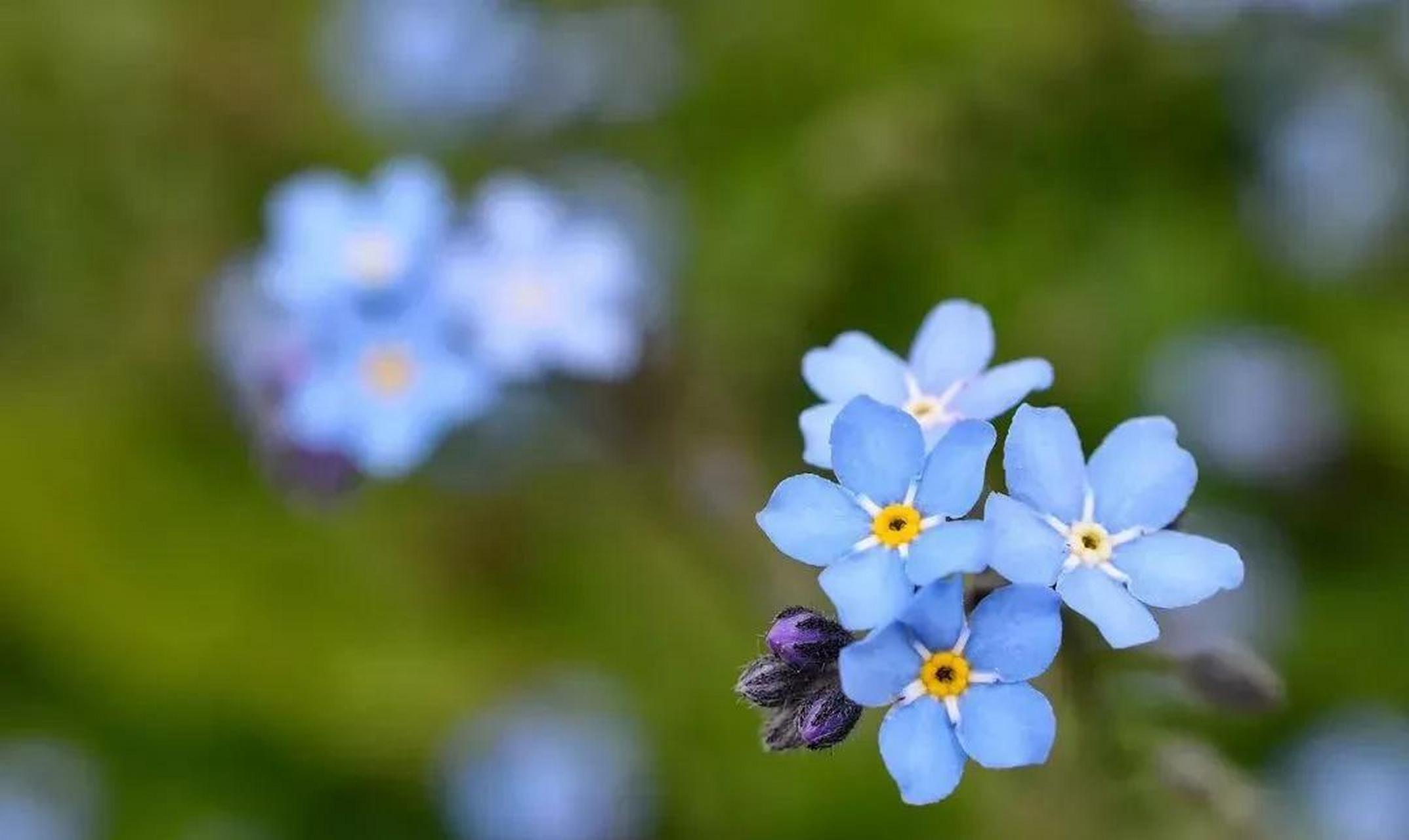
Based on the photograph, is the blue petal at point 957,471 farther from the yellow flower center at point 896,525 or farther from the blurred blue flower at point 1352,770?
the blurred blue flower at point 1352,770

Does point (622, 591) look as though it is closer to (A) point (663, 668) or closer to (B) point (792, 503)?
(A) point (663, 668)

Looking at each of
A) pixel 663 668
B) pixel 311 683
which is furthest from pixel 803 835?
pixel 311 683

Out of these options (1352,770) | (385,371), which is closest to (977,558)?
(385,371)

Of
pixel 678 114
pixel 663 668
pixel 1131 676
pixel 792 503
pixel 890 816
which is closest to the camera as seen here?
pixel 792 503

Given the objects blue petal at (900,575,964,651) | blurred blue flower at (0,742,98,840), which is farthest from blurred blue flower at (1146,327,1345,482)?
blurred blue flower at (0,742,98,840)

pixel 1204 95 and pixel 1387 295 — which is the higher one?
pixel 1204 95

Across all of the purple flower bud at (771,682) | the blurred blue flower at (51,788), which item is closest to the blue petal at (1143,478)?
the purple flower bud at (771,682)
